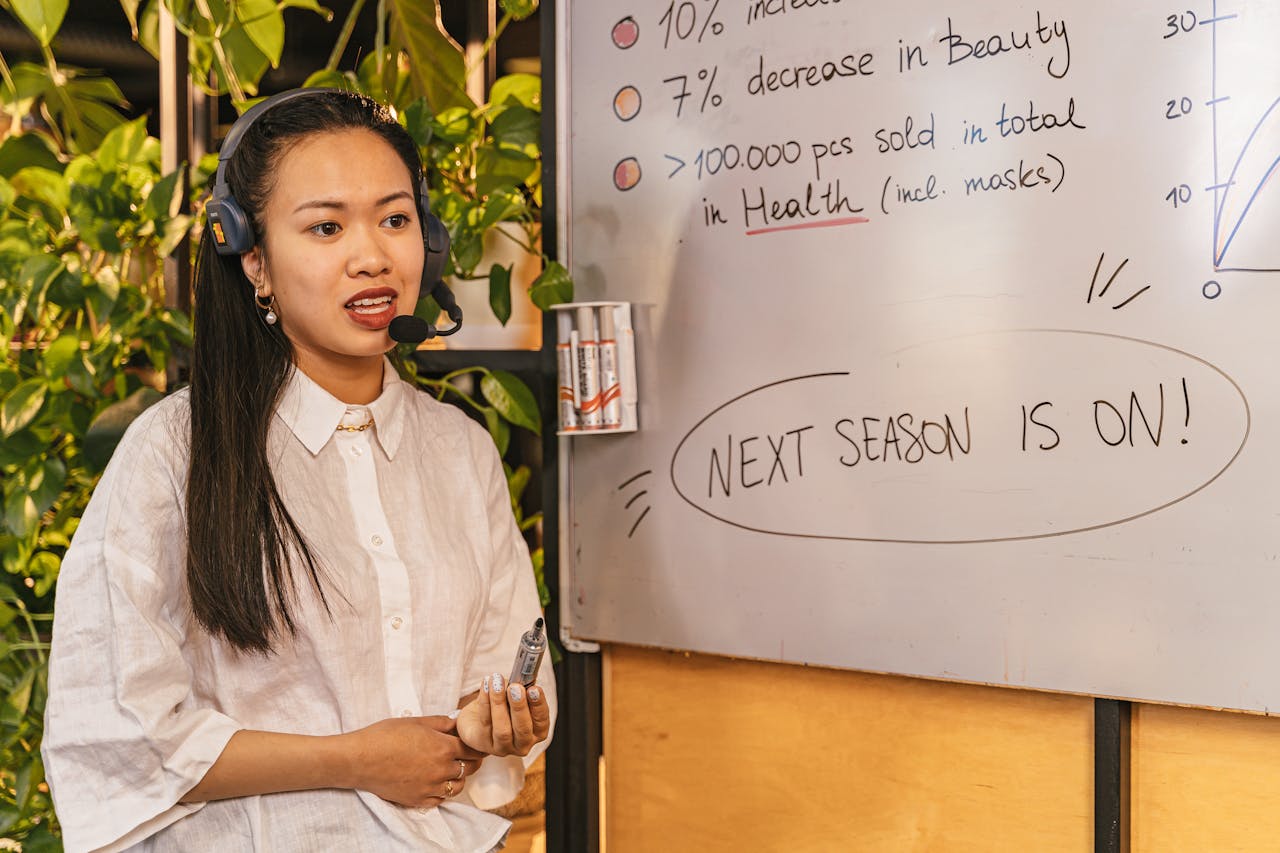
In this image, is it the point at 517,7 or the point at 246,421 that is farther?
the point at 517,7

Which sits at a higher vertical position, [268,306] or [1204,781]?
[268,306]

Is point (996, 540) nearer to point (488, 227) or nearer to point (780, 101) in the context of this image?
point (780, 101)

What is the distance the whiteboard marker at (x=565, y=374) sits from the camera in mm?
1540

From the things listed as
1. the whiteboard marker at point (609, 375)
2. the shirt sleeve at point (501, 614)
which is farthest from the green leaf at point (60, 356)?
the whiteboard marker at point (609, 375)

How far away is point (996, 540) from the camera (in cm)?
132

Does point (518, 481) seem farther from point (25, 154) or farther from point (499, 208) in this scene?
point (25, 154)

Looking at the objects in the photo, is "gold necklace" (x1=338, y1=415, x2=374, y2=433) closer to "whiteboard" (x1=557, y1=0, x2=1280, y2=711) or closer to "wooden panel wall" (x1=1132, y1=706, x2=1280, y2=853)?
"whiteboard" (x1=557, y1=0, x2=1280, y2=711)

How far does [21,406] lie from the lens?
61.5 inches

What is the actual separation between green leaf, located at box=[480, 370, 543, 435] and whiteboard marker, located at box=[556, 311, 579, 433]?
67mm

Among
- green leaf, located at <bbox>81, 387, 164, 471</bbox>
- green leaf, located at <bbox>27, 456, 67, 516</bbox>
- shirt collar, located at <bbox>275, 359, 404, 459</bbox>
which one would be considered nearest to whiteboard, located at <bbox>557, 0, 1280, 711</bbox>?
shirt collar, located at <bbox>275, 359, 404, 459</bbox>

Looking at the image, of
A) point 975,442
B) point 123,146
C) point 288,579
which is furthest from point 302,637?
point 123,146

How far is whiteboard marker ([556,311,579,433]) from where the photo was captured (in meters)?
1.54

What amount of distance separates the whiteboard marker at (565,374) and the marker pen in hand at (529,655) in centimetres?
49

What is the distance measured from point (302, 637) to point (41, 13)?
96 centimetres
